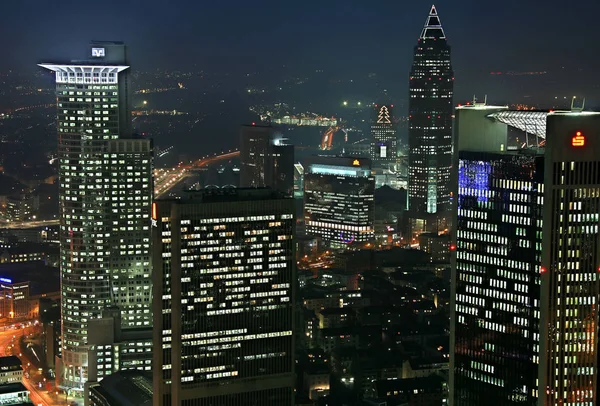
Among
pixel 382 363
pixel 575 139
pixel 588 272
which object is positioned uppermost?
pixel 575 139

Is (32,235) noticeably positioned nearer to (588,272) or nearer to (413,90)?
(413,90)

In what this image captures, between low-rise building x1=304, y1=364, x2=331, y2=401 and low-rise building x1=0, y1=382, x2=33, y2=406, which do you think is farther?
Answer: low-rise building x1=304, y1=364, x2=331, y2=401

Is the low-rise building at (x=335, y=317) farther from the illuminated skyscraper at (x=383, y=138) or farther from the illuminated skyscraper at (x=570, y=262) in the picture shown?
the illuminated skyscraper at (x=570, y=262)

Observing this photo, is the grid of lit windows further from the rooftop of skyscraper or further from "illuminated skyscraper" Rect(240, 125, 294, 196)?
"illuminated skyscraper" Rect(240, 125, 294, 196)

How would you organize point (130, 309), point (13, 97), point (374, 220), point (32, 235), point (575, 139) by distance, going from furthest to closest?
point (374, 220)
point (32, 235)
point (13, 97)
point (130, 309)
point (575, 139)

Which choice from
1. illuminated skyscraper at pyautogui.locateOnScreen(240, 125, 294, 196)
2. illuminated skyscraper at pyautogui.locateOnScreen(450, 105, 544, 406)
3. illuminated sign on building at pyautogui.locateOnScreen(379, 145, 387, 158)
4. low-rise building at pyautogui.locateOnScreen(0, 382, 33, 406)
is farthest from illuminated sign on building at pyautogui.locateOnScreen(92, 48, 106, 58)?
illuminated sign on building at pyautogui.locateOnScreen(379, 145, 387, 158)

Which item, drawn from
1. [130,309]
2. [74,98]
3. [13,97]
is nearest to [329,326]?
[130,309]
